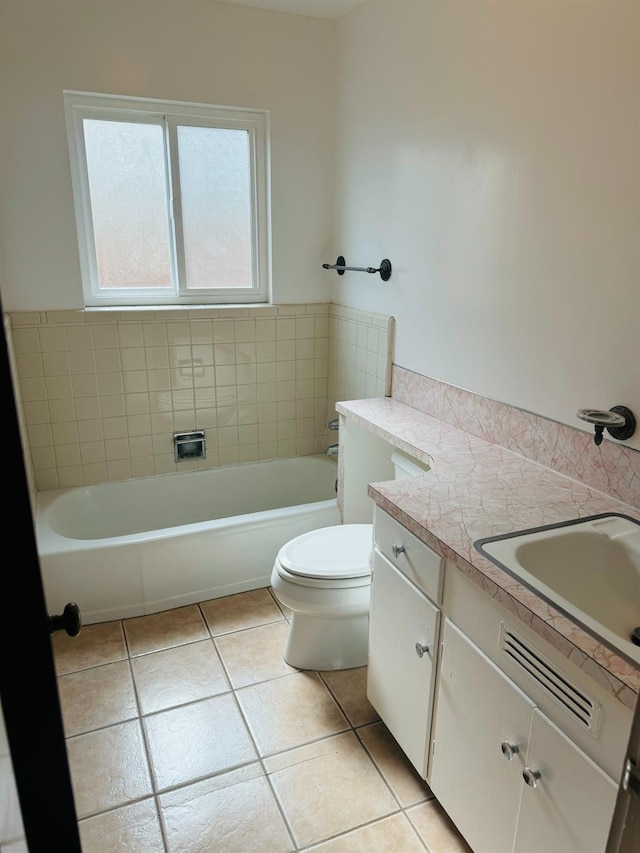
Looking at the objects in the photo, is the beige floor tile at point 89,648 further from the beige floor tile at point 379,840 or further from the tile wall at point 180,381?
the beige floor tile at point 379,840

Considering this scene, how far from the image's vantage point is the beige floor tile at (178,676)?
205 centimetres

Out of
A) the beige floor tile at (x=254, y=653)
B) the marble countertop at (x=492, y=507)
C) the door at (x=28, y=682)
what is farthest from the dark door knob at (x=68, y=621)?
the beige floor tile at (x=254, y=653)

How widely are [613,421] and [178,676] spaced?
1.70 m

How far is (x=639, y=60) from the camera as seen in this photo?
4.55 feet

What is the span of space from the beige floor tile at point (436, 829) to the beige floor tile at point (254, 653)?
2.24 ft

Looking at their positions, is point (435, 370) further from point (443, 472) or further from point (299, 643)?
point (299, 643)

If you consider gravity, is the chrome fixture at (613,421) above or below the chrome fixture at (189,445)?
above

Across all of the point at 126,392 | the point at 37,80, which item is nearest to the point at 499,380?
the point at 126,392

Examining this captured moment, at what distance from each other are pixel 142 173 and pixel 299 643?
87.1 inches

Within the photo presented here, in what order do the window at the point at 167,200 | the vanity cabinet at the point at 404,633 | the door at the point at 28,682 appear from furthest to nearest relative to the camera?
1. the window at the point at 167,200
2. the vanity cabinet at the point at 404,633
3. the door at the point at 28,682

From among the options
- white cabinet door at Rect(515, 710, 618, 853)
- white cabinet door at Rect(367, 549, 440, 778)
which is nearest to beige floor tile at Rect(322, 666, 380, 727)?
white cabinet door at Rect(367, 549, 440, 778)

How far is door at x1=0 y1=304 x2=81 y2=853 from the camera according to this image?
21.7 inches

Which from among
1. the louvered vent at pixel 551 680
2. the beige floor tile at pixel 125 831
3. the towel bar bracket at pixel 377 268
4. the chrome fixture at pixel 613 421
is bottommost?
the beige floor tile at pixel 125 831

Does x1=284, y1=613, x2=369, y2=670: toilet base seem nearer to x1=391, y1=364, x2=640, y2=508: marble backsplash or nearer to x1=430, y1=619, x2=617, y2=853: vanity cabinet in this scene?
x1=430, y1=619, x2=617, y2=853: vanity cabinet
